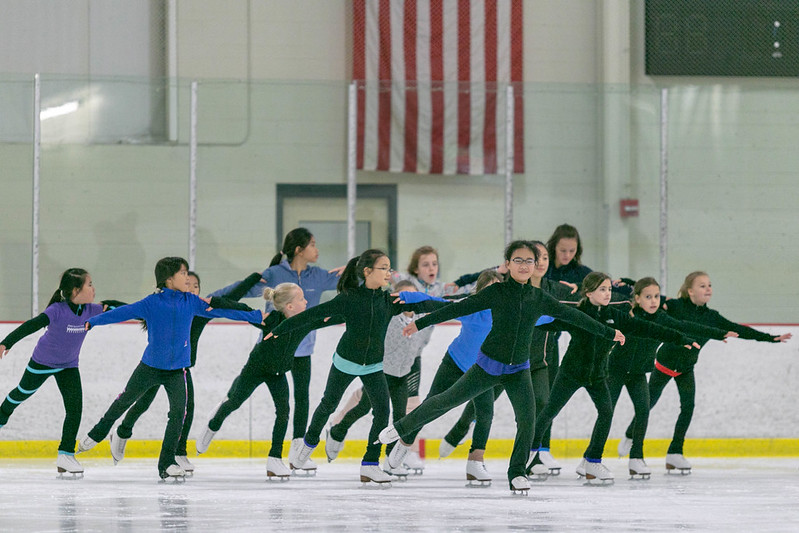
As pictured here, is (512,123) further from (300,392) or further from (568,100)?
(300,392)

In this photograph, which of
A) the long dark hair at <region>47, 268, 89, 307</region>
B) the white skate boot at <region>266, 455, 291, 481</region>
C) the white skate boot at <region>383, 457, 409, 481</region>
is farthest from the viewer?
the long dark hair at <region>47, 268, 89, 307</region>

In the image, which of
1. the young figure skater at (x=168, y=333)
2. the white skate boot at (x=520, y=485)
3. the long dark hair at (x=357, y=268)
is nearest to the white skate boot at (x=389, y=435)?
the white skate boot at (x=520, y=485)

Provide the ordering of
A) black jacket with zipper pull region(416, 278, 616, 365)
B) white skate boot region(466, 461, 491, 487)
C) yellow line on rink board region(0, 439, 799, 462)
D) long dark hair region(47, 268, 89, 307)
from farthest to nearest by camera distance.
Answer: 1. yellow line on rink board region(0, 439, 799, 462)
2. long dark hair region(47, 268, 89, 307)
3. white skate boot region(466, 461, 491, 487)
4. black jacket with zipper pull region(416, 278, 616, 365)

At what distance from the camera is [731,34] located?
12.6m

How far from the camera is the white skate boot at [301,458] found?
7695mm

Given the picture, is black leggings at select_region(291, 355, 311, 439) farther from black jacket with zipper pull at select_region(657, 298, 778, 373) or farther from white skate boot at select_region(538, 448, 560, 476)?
black jacket with zipper pull at select_region(657, 298, 778, 373)

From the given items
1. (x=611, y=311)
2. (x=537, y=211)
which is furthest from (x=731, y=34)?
(x=611, y=311)

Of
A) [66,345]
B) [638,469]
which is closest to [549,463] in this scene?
[638,469]

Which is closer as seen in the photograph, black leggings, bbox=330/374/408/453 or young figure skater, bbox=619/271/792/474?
black leggings, bbox=330/374/408/453

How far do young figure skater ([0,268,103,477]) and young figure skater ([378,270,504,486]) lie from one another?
2128 millimetres

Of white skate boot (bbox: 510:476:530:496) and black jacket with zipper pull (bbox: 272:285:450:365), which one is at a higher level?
black jacket with zipper pull (bbox: 272:285:450:365)

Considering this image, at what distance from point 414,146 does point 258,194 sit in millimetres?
1669

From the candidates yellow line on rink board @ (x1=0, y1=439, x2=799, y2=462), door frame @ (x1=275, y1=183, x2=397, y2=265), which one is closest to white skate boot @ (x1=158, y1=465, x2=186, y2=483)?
yellow line on rink board @ (x1=0, y1=439, x2=799, y2=462)

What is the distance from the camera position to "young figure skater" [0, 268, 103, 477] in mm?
7941
